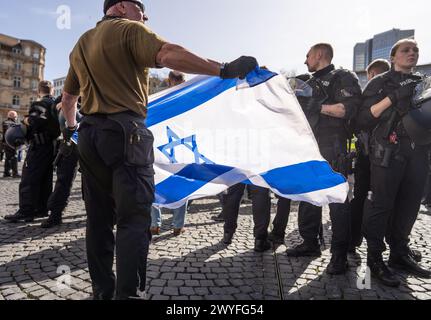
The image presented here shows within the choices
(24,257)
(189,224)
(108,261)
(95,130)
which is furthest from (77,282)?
(189,224)

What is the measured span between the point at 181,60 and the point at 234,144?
4.75 feet

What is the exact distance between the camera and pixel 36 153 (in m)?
5.20

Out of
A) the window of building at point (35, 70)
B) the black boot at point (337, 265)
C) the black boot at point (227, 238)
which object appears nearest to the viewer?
the black boot at point (337, 265)

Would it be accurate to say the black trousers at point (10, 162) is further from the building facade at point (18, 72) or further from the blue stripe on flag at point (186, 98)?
the building facade at point (18, 72)

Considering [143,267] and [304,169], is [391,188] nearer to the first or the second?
[304,169]

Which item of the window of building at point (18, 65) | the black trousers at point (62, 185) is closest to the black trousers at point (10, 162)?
the black trousers at point (62, 185)

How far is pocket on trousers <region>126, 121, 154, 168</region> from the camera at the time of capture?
81.4 inches

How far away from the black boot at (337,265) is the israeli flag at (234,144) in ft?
2.47

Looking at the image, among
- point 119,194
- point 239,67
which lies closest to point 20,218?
point 119,194

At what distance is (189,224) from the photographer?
5.29 metres

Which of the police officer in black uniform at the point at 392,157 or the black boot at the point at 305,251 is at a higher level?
the police officer in black uniform at the point at 392,157

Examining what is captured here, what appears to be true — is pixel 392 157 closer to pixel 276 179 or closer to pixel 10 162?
pixel 276 179

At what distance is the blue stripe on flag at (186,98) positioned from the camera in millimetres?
3393
